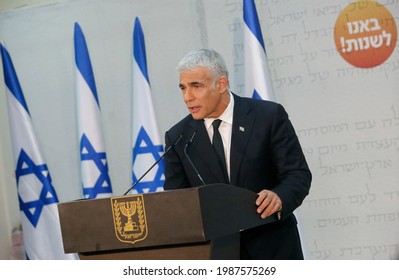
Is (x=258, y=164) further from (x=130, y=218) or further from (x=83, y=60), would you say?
(x=83, y=60)

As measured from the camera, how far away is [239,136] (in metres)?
2.69

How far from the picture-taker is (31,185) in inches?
200

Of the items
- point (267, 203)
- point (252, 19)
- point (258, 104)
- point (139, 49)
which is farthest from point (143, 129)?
point (267, 203)

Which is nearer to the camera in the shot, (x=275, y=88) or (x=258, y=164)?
(x=258, y=164)

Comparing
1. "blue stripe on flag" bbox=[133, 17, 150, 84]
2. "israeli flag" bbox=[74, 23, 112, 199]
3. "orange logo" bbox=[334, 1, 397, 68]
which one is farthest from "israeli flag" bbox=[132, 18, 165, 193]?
"orange logo" bbox=[334, 1, 397, 68]

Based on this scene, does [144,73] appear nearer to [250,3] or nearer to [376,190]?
[250,3]

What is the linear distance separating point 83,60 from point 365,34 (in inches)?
82.1

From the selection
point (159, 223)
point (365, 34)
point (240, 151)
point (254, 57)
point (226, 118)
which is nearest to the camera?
point (159, 223)

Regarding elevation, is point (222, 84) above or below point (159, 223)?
above

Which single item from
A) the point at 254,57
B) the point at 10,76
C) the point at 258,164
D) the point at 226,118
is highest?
the point at 10,76

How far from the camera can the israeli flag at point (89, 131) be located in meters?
4.92

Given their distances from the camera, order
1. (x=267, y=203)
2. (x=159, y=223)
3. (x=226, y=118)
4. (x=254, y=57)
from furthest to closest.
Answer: (x=254, y=57) < (x=226, y=118) < (x=267, y=203) < (x=159, y=223)

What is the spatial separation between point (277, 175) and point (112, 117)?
2776 mm

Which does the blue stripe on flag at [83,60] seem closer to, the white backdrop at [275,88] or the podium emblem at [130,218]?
the white backdrop at [275,88]
